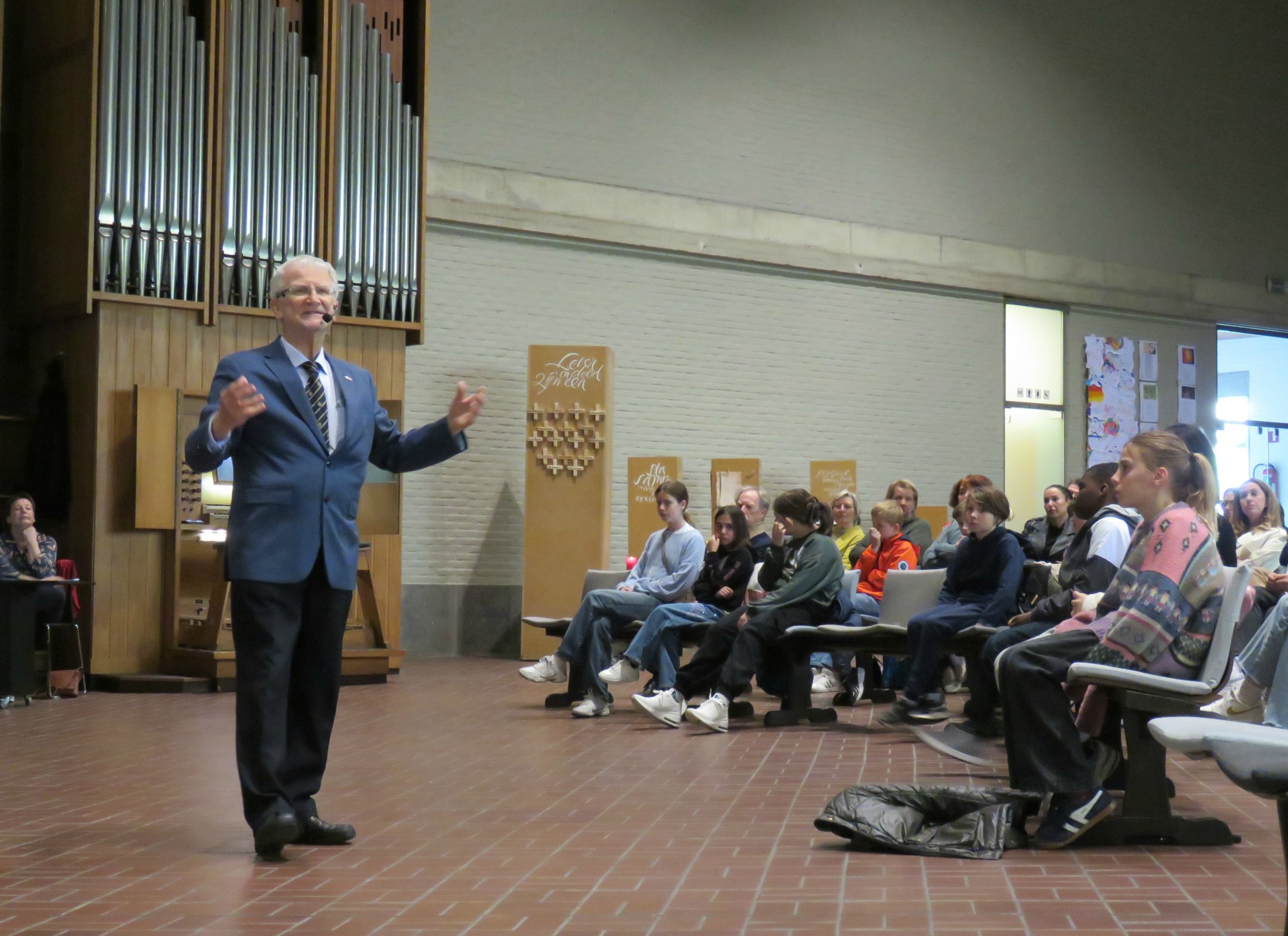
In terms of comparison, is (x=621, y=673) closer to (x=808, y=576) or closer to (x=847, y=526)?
(x=808, y=576)

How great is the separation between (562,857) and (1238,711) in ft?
14.0

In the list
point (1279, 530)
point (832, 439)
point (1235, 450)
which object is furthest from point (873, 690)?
point (1235, 450)

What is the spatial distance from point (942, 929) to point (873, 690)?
19.9ft

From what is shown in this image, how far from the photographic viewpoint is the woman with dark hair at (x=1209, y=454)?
17.6 feet

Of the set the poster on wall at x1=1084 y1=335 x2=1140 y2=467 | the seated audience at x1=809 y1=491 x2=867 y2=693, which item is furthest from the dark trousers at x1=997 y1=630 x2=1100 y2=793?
the poster on wall at x1=1084 y1=335 x2=1140 y2=467

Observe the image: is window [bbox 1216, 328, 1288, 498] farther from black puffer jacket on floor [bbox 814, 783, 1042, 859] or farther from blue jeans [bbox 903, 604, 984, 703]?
black puffer jacket on floor [bbox 814, 783, 1042, 859]

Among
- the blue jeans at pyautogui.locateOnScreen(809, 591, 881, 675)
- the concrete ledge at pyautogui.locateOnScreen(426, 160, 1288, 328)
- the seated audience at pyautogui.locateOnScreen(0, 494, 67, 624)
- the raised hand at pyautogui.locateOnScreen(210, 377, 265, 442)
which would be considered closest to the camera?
the raised hand at pyautogui.locateOnScreen(210, 377, 265, 442)

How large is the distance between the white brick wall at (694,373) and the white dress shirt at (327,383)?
794 cm

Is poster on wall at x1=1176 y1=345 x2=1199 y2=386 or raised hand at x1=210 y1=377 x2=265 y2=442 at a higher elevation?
poster on wall at x1=1176 y1=345 x2=1199 y2=386

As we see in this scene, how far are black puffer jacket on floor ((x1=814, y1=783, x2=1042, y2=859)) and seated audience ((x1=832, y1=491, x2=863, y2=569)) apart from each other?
19.1 feet

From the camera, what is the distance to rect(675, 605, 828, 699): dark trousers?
301 inches

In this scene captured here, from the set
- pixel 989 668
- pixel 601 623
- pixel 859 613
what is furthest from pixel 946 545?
pixel 989 668

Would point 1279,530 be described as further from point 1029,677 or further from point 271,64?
point 271,64

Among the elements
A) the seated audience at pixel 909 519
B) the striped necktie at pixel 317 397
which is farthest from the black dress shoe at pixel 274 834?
the seated audience at pixel 909 519
